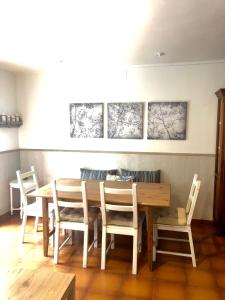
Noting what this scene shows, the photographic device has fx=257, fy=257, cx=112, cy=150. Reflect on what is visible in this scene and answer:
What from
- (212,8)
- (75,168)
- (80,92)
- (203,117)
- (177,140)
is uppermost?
(212,8)

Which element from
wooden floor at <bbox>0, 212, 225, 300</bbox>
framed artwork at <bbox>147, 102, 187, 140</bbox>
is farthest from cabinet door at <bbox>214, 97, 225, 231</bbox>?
framed artwork at <bbox>147, 102, 187, 140</bbox>

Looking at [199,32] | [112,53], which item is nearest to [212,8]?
[199,32]

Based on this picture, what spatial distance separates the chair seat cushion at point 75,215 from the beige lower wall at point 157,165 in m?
1.24

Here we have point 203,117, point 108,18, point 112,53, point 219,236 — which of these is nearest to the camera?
point 108,18

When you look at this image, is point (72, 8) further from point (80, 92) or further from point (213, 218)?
point (213, 218)

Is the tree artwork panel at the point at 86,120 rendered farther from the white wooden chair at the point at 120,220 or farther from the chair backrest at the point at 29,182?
the white wooden chair at the point at 120,220

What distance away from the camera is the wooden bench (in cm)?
140

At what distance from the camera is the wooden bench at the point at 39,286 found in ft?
4.60

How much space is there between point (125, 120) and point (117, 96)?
397mm

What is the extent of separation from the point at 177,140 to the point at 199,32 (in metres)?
1.70

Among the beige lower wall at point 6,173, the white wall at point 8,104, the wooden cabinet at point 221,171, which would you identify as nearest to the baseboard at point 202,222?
the wooden cabinet at point 221,171

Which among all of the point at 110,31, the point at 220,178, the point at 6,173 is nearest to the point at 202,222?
the point at 220,178

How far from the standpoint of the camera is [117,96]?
13.2 feet

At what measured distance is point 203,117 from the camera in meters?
→ 3.75
